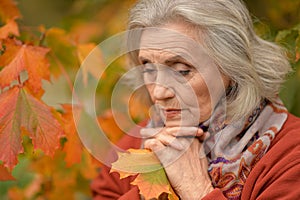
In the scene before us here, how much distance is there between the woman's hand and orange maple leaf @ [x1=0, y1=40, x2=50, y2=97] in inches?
19.2

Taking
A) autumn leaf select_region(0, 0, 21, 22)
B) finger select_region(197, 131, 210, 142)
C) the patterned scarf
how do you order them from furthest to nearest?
autumn leaf select_region(0, 0, 21, 22)
finger select_region(197, 131, 210, 142)
the patterned scarf

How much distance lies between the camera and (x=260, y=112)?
212 cm

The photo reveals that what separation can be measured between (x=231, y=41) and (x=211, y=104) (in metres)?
0.26

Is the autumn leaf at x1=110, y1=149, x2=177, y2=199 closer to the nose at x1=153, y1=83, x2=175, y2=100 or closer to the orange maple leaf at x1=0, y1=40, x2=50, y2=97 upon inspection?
the nose at x1=153, y1=83, x2=175, y2=100

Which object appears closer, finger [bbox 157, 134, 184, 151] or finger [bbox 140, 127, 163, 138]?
finger [bbox 157, 134, 184, 151]

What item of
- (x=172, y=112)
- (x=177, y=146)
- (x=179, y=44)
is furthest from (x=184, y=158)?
(x=179, y=44)

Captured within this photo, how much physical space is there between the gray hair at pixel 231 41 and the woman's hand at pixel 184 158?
0.19m

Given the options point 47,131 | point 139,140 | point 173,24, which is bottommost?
point 139,140

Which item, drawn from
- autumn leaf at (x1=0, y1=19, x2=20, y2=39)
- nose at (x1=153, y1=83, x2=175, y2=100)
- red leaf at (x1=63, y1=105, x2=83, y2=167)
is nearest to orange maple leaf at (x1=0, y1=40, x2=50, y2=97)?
autumn leaf at (x1=0, y1=19, x2=20, y2=39)

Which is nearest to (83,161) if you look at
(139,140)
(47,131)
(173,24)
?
(139,140)

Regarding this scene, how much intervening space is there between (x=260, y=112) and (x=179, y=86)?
1.14ft

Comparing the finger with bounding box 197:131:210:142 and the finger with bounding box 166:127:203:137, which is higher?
the finger with bounding box 166:127:203:137

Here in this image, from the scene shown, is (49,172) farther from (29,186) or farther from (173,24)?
(173,24)

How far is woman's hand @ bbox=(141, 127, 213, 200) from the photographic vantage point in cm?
201
